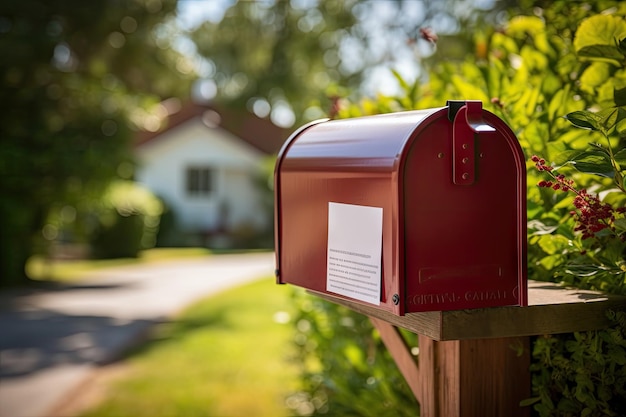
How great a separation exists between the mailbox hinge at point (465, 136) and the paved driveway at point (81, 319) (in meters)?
5.13

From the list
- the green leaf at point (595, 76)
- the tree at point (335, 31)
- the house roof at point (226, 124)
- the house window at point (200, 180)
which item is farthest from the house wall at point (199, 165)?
the green leaf at point (595, 76)

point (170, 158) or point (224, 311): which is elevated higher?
point (170, 158)

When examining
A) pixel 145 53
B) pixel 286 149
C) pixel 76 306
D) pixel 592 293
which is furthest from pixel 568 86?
pixel 145 53

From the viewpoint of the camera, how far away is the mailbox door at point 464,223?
1.90 metres

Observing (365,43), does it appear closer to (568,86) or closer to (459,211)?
(568,86)

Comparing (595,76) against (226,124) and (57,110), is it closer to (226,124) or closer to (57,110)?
(57,110)

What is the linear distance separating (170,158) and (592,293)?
29.3m

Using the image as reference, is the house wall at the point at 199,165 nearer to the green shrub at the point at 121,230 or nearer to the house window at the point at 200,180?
the house window at the point at 200,180

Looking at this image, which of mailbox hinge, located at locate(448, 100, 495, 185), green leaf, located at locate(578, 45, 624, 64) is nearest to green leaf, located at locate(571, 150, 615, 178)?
mailbox hinge, located at locate(448, 100, 495, 185)

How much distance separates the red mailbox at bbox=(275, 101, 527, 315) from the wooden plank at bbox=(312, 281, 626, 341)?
36 mm

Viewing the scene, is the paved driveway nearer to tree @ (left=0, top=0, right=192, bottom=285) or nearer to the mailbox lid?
tree @ (left=0, top=0, right=192, bottom=285)

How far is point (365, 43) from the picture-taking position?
1186 cm

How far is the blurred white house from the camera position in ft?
100

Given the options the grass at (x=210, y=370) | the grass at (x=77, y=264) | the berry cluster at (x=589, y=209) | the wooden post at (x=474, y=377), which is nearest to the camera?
the berry cluster at (x=589, y=209)
